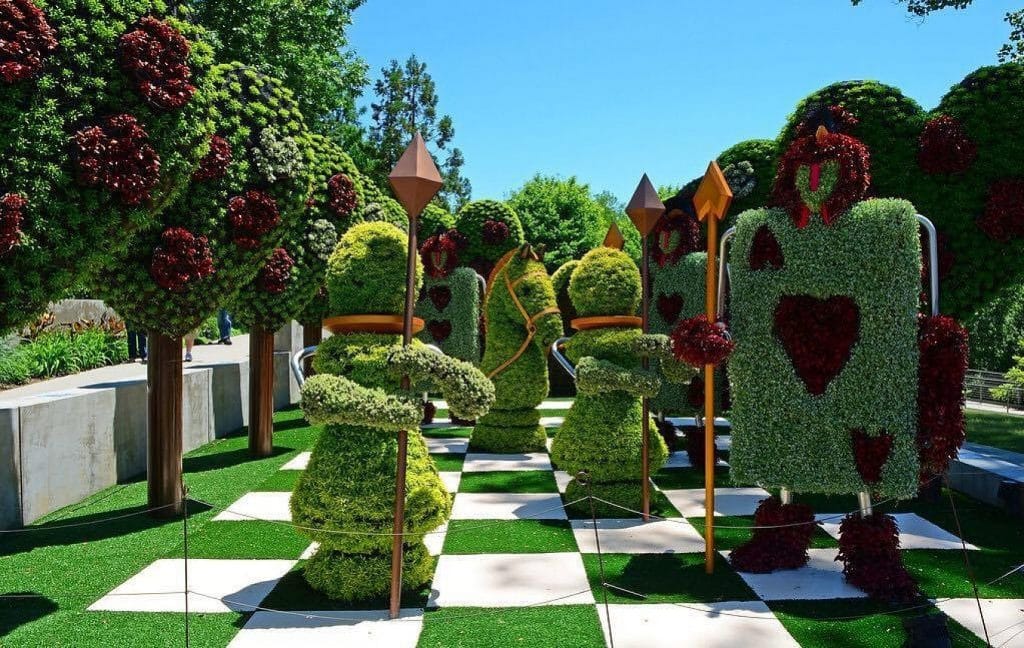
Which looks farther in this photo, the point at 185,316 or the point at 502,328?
the point at 502,328

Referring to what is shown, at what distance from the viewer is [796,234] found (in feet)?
14.8

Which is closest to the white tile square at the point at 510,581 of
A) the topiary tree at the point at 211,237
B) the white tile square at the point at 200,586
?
the white tile square at the point at 200,586

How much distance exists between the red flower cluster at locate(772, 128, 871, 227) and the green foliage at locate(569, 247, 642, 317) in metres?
2.17

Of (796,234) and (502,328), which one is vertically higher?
(796,234)

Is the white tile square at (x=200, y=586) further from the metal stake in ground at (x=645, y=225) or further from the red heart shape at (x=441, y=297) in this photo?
the red heart shape at (x=441, y=297)

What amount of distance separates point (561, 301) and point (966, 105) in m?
9.11

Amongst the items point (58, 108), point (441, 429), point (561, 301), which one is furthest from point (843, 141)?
point (561, 301)

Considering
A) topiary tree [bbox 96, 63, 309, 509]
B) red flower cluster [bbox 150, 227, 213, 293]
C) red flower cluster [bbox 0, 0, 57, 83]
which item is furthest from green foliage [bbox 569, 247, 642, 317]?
red flower cluster [bbox 0, 0, 57, 83]

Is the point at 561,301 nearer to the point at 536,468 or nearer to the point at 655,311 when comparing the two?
the point at 655,311

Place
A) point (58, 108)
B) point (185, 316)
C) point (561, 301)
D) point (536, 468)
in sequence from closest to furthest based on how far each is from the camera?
point (58, 108)
point (185, 316)
point (536, 468)
point (561, 301)

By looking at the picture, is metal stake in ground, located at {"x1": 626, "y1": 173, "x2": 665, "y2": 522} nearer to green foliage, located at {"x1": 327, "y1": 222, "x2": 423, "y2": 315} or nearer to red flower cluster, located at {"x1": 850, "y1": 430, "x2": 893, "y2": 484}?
red flower cluster, located at {"x1": 850, "y1": 430, "x2": 893, "y2": 484}

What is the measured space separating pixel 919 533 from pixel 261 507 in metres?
5.48

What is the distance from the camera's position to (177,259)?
554 cm

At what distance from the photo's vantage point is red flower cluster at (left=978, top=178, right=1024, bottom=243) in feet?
19.4
